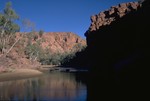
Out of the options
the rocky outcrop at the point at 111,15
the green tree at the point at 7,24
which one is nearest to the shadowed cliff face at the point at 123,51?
the rocky outcrop at the point at 111,15

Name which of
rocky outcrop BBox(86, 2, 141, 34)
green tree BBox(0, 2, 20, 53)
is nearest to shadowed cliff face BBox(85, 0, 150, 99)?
rocky outcrop BBox(86, 2, 141, 34)

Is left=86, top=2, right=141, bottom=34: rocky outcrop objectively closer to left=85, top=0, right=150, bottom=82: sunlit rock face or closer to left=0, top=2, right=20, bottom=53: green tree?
left=85, top=0, right=150, bottom=82: sunlit rock face

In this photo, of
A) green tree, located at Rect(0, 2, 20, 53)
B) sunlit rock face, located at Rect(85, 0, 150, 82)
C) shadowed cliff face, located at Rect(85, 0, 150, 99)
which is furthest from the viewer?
green tree, located at Rect(0, 2, 20, 53)

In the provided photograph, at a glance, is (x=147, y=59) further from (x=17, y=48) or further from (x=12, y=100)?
(x=17, y=48)

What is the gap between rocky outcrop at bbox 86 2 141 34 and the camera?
8150 cm

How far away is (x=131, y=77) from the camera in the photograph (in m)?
30.3

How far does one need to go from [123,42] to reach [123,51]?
330 centimetres

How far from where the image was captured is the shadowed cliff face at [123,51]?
2839 cm

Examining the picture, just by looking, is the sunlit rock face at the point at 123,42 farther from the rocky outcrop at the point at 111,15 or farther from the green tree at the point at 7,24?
the green tree at the point at 7,24

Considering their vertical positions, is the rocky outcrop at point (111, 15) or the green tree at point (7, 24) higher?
the rocky outcrop at point (111, 15)

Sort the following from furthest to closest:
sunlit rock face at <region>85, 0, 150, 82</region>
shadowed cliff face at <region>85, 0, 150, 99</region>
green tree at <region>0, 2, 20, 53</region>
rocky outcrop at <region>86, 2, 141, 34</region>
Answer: rocky outcrop at <region>86, 2, 141, 34</region> < green tree at <region>0, 2, 20, 53</region> < sunlit rock face at <region>85, 0, 150, 82</region> < shadowed cliff face at <region>85, 0, 150, 99</region>

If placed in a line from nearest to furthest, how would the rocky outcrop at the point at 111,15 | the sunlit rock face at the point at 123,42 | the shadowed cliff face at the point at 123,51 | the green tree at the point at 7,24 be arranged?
the shadowed cliff face at the point at 123,51 < the sunlit rock face at the point at 123,42 < the green tree at the point at 7,24 < the rocky outcrop at the point at 111,15

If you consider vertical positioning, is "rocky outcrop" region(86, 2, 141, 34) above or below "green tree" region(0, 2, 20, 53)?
above

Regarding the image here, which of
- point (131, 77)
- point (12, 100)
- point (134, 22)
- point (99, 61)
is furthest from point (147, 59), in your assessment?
point (99, 61)
